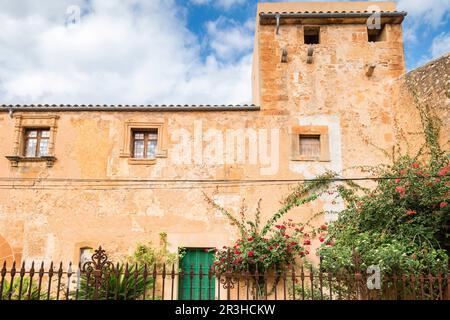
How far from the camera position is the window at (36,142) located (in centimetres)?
1207

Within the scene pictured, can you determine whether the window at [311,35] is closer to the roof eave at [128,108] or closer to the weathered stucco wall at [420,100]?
the weathered stucco wall at [420,100]

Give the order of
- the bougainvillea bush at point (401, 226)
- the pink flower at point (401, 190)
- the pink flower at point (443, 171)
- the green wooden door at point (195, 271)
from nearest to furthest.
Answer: the bougainvillea bush at point (401, 226) < the pink flower at point (443, 171) < the pink flower at point (401, 190) < the green wooden door at point (195, 271)

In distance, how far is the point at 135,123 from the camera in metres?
12.1

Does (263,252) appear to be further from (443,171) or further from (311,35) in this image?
(311,35)

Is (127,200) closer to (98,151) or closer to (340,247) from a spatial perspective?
(98,151)

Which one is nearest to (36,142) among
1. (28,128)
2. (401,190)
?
(28,128)

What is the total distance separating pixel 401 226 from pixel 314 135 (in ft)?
12.3

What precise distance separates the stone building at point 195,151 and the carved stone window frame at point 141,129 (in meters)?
0.03

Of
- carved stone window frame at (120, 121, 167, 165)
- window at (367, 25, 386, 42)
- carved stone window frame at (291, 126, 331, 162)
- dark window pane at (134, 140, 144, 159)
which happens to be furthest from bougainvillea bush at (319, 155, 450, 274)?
dark window pane at (134, 140, 144, 159)

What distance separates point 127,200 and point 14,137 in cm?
342

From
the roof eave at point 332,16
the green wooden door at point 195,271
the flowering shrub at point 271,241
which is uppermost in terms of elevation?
the roof eave at point 332,16

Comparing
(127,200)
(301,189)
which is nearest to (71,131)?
(127,200)

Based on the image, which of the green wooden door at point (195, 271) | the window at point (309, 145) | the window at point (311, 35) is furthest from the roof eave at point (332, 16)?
the green wooden door at point (195, 271)
